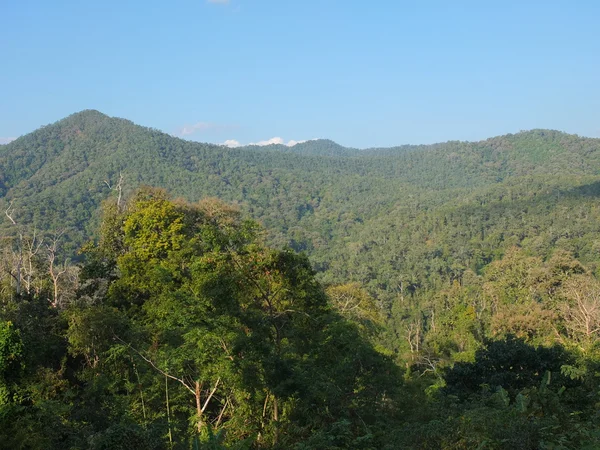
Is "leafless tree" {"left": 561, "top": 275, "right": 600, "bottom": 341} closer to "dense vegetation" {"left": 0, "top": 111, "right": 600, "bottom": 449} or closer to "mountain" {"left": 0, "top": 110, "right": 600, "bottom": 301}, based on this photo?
"dense vegetation" {"left": 0, "top": 111, "right": 600, "bottom": 449}

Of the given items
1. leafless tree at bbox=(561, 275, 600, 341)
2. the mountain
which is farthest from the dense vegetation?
the mountain

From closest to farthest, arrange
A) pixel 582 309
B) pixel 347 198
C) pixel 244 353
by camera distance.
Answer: pixel 244 353, pixel 582 309, pixel 347 198

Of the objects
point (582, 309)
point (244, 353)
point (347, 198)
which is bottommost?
point (582, 309)

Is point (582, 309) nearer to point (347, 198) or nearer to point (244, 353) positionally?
point (244, 353)

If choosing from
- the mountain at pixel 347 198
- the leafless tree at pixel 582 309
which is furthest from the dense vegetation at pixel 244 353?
the mountain at pixel 347 198

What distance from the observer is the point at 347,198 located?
526 feet

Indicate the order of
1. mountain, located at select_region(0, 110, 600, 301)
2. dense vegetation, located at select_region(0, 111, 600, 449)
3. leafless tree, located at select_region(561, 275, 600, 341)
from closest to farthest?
dense vegetation, located at select_region(0, 111, 600, 449) → leafless tree, located at select_region(561, 275, 600, 341) → mountain, located at select_region(0, 110, 600, 301)

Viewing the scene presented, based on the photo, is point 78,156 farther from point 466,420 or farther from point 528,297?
point 466,420

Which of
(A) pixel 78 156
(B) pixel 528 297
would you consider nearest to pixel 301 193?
(A) pixel 78 156

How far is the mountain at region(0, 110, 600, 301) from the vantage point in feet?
250

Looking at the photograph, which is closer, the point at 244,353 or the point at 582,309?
the point at 244,353

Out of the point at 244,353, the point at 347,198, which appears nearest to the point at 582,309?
the point at 244,353

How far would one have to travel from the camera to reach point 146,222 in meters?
18.7

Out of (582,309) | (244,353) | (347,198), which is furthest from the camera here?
(347,198)
